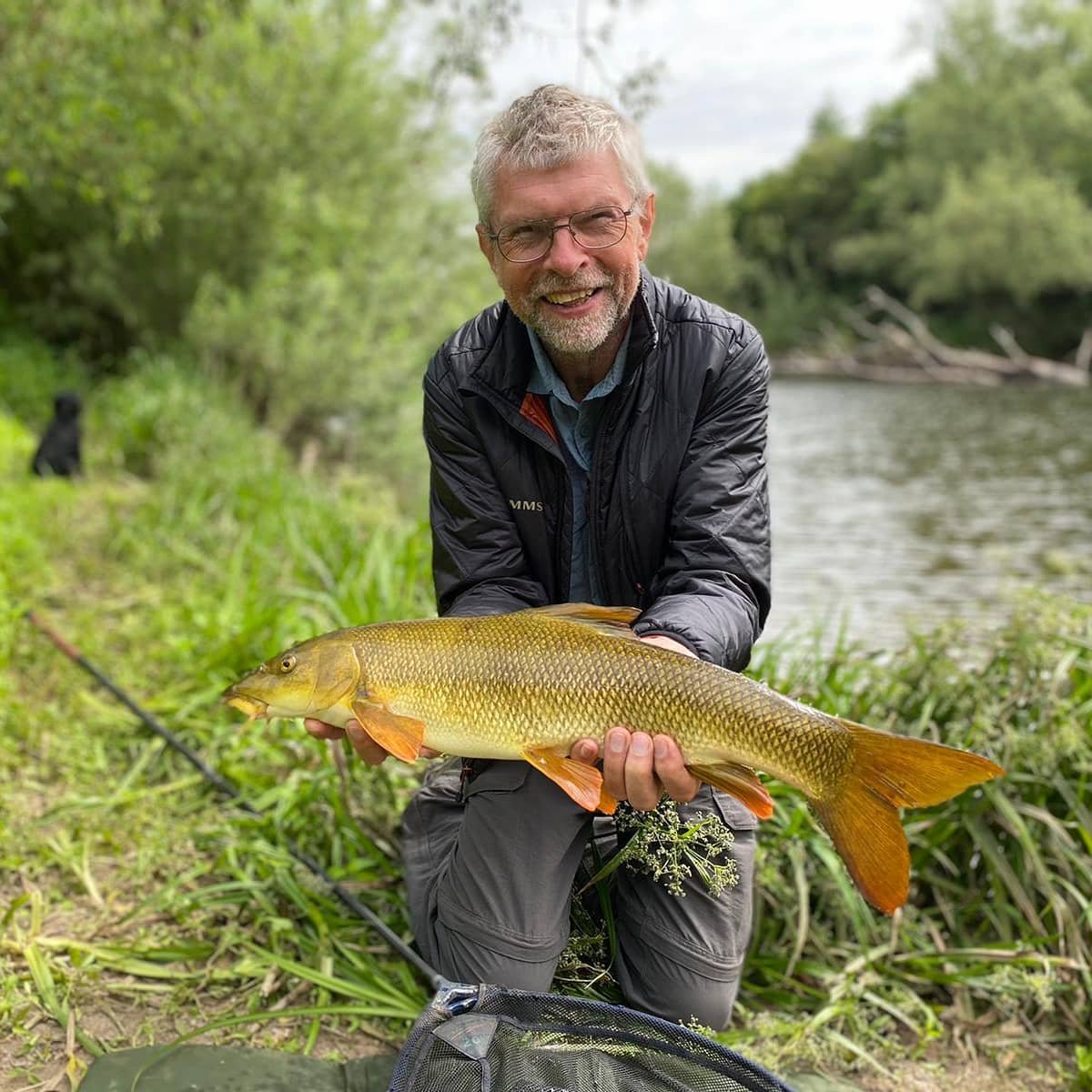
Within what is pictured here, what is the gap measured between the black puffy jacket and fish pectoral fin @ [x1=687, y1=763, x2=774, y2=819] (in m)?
0.45

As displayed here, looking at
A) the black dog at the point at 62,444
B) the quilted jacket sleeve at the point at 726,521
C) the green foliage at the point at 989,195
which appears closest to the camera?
the quilted jacket sleeve at the point at 726,521

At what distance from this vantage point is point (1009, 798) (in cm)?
362

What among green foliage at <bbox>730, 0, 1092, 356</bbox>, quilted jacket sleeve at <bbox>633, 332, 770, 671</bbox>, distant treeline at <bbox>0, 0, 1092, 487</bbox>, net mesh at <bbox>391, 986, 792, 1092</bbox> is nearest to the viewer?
net mesh at <bbox>391, 986, 792, 1092</bbox>

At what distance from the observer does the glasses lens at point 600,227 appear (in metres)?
2.92

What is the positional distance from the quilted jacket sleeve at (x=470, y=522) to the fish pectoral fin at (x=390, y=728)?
534 mm

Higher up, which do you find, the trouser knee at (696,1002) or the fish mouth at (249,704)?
the fish mouth at (249,704)

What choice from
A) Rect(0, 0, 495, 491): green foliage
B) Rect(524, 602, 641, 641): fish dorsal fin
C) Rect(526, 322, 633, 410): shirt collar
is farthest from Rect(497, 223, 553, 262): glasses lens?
Rect(0, 0, 495, 491): green foliage

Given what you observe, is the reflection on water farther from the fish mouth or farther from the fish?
the fish mouth

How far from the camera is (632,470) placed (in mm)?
3098

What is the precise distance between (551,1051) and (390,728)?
0.77 meters

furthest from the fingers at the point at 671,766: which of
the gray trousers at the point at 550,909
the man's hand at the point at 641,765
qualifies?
the gray trousers at the point at 550,909

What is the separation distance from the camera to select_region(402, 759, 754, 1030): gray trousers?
2.81m

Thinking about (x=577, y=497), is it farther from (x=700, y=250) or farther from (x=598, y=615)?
(x=700, y=250)

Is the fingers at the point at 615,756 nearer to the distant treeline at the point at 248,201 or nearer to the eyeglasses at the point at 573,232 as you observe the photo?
the eyeglasses at the point at 573,232
